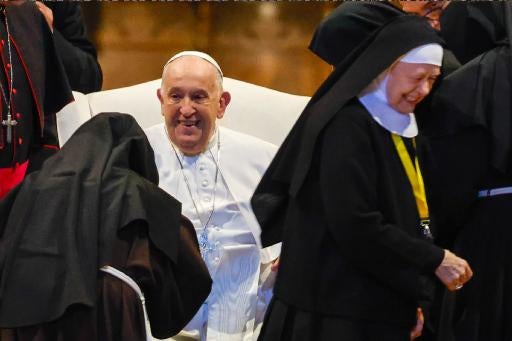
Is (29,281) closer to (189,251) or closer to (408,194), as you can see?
(189,251)

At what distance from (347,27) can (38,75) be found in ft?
3.90

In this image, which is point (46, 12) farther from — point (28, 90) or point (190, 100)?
point (190, 100)

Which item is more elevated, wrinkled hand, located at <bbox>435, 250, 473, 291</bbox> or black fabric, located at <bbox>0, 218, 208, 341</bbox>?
wrinkled hand, located at <bbox>435, 250, 473, 291</bbox>

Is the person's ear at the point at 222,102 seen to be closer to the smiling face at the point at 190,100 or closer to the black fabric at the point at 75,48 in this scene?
the smiling face at the point at 190,100

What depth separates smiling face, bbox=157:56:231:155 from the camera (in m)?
4.27

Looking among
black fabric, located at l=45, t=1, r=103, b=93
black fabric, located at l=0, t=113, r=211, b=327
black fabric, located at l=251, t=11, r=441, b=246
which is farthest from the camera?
black fabric, located at l=45, t=1, r=103, b=93

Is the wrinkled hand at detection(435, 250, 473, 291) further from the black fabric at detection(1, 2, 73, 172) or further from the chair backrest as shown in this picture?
the chair backrest

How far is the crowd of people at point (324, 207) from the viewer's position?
2.93m

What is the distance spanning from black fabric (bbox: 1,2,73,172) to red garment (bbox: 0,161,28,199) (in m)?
0.04

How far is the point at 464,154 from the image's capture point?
3.77 meters

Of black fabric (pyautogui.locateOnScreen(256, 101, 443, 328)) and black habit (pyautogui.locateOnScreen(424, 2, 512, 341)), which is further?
black habit (pyautogui.locateOnScreen(424, 2, 512, 341))

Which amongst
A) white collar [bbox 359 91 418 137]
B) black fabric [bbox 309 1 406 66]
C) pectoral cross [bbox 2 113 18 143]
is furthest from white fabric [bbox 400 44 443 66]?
pectoral cross [bbox 2 113 18 143]

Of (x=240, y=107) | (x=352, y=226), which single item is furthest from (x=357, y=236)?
(x=240, y=107)

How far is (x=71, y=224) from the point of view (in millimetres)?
2959
